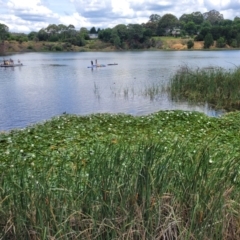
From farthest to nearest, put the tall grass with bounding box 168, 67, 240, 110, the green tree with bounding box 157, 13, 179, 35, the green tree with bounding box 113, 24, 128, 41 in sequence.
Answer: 1. the green tree with bounding box 157, 13, 179, 35
2. the green tree with bounding box 113, 24, 128, 41
3. the tall grass with bounding box 168, 67, 240, 110

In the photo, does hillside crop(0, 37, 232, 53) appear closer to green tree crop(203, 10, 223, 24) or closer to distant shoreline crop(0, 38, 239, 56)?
distant shoreline crop(0, 38, 239, 56)

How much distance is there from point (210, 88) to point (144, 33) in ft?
286

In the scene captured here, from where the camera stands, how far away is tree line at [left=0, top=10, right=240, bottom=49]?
295 ft

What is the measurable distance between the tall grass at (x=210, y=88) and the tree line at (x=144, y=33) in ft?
238

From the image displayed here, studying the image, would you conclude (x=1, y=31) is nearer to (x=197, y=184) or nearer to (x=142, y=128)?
(x=142, y=128)

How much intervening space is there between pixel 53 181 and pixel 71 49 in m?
97.9

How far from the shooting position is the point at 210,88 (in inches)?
725

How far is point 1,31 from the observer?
96938mm

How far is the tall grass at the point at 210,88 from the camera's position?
57.8ft

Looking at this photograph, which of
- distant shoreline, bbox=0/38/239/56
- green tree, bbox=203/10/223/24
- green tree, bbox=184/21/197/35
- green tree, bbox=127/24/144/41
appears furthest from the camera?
green tree, bbox=203/10/223/24

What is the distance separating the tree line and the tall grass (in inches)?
2855

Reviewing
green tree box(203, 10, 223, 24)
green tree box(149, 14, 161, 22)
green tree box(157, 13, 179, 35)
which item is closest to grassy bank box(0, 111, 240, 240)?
green tree box(157, 13, 179, 35)

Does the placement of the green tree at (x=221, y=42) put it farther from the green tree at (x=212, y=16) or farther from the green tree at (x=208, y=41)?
the green tree at (x=212, y=16)

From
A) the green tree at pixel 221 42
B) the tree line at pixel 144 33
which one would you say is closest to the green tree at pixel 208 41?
the tree line at pixel 144 33
